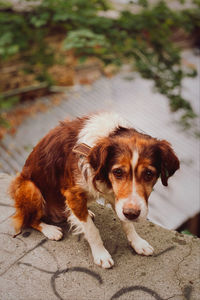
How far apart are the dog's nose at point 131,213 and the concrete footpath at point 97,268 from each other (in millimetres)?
685

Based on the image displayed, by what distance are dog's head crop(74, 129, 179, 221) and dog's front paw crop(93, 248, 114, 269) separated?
1.90ft

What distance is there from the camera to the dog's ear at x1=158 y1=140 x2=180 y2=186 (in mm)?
2145

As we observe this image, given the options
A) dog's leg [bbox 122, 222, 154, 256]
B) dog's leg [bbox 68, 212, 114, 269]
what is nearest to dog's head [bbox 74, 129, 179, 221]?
dog's leg [bbox 68, 212, 114, 269]

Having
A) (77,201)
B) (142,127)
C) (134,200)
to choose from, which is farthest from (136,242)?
(142,127)

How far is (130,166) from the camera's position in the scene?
203 cm

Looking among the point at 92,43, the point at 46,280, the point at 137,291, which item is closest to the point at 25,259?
the point at 46,280

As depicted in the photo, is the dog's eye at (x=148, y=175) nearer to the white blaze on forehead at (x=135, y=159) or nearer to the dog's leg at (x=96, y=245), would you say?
the white blaze on forehead at (x=135, y=159)

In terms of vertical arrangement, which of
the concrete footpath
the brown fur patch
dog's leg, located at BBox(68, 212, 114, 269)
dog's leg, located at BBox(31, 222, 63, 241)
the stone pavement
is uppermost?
the brown fur patch

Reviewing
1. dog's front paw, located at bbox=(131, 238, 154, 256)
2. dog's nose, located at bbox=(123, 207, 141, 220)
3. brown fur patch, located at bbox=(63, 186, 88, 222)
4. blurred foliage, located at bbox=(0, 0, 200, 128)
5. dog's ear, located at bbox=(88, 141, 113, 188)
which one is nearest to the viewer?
dog's nose, located at bbox=(123, 207, 141, 220)

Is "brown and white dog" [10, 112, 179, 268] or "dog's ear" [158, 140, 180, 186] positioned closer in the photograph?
"brown and white dog" [10, 112, 179, 268]

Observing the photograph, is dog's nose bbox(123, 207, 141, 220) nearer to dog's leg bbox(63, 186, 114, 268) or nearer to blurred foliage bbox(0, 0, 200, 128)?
dog's leg bbox(63, 186, 114, 268)

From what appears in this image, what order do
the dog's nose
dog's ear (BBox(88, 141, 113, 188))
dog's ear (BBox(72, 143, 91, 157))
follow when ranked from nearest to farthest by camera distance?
the dog's nose, dog's ear (BBox(88, 141, 113, 188)), dog's ear (BBox(72, 143, 91, 157))

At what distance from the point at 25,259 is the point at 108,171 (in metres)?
1.07

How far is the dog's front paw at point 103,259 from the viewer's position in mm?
2426
